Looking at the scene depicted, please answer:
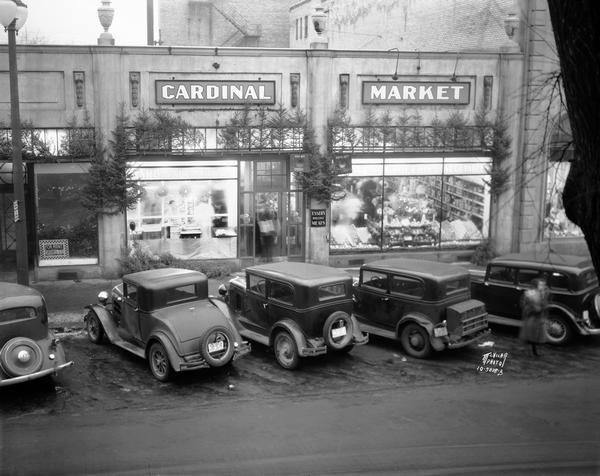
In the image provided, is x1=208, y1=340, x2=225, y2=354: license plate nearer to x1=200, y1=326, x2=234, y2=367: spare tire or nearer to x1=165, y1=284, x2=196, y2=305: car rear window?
x1=200, y1=326, x2=234, y2=367: spare tire

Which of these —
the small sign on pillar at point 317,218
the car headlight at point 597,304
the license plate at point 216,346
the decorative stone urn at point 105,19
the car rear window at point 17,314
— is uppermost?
the decorative stone urn at point 105,19

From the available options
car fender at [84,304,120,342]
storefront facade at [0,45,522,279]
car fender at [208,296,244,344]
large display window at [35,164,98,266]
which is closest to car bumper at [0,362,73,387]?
car fender at [84,304,120,342]

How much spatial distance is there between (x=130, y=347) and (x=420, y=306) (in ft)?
17.9

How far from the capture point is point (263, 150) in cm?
1905

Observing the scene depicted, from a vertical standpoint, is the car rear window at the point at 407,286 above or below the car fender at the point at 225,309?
above

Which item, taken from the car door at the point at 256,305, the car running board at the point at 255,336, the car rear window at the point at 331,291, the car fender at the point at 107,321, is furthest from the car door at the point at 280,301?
the car fender at the point at 107,321

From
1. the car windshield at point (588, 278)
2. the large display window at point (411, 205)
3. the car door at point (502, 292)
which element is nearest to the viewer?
the car windshield at point (588, 278)

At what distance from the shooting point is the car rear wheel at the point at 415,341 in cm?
1221

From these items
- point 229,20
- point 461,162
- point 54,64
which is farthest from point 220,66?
point 229,20

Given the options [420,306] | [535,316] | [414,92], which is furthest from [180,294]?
[414,92]

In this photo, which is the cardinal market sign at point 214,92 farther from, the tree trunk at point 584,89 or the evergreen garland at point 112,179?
the tree trunk at point 584,89

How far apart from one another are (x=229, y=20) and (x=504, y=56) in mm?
20607

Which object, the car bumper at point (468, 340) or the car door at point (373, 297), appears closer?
the car bumper at point (468, 340)

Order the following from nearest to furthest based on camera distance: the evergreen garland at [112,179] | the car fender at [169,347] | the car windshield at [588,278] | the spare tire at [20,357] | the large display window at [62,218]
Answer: the spare tire at [20,357] → the car fender at [169,347] → the car windshield at [588,278] → the evergreen garland at [112,179] → the large display window at [62,218]
